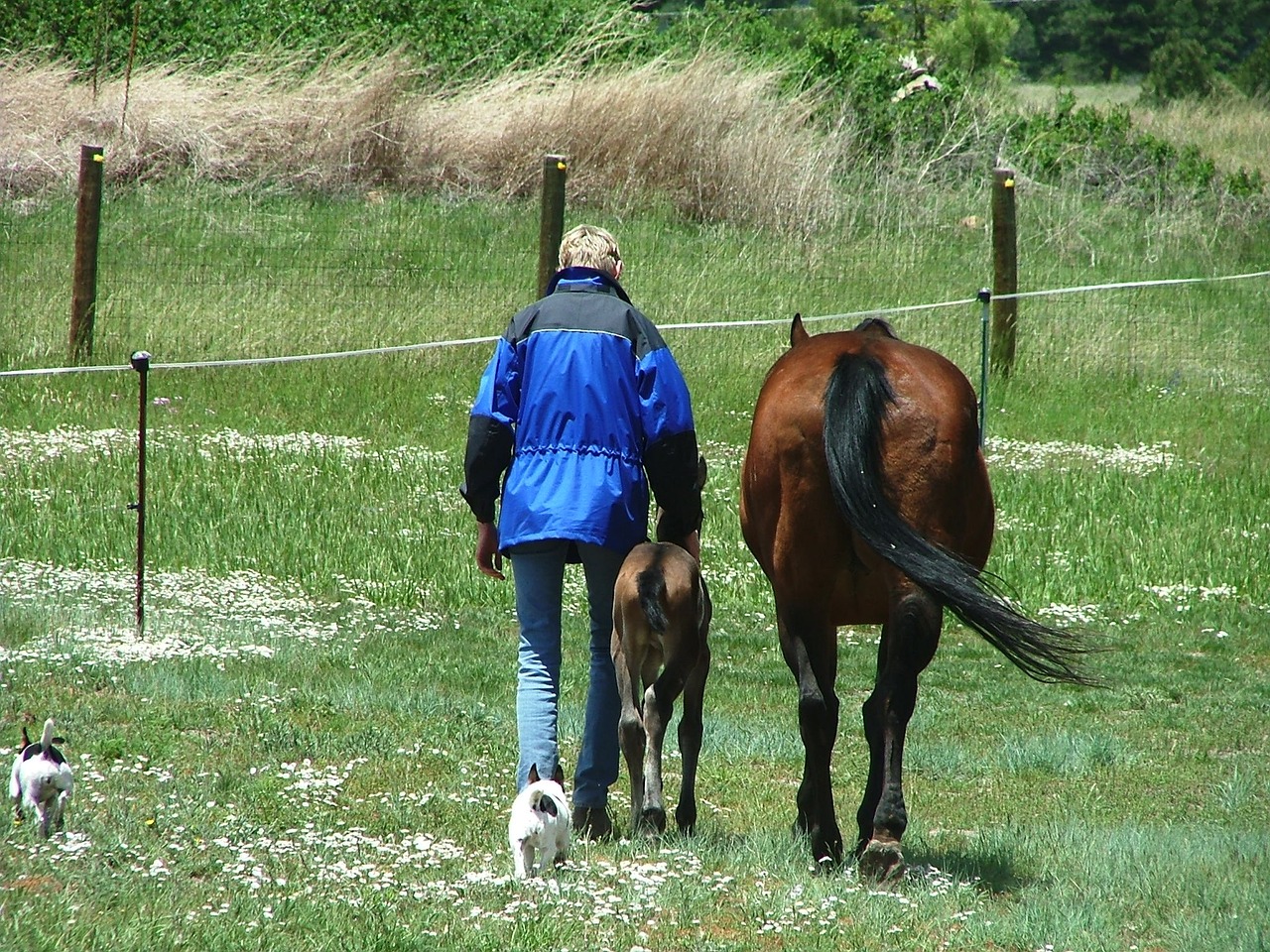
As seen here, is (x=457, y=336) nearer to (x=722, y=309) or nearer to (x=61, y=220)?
(x=722, y=309)

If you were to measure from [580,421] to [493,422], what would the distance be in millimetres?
318

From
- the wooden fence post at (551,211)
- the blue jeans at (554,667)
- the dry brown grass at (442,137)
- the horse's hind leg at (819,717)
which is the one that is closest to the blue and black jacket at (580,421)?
the blue jeans at (554,667)

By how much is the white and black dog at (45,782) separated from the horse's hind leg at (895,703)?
2424 millimetres

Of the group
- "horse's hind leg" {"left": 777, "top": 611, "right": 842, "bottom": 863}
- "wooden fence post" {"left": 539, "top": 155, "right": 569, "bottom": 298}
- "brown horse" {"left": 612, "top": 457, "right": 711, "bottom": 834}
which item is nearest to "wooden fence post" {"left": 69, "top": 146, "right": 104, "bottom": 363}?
"wooden fence post" {"left": 539, "top": 155, "right": 569, "bottom": 298}

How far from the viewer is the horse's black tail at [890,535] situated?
15.2ft

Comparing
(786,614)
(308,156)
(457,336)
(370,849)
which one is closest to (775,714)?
(786,614)

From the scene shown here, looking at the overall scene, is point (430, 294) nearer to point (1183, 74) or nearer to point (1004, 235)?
point (1004, 235)

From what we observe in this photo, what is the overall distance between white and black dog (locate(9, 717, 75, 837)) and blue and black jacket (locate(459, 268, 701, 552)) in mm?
1541

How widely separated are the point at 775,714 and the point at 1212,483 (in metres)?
6.11

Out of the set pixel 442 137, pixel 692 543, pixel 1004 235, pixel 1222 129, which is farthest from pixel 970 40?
pixel 692 543

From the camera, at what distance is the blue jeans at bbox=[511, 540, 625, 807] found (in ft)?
17.0

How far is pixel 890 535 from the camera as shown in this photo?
4660 millimetres

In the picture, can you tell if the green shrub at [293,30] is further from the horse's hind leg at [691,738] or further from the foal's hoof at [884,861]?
the foal's hoof at [884,861]

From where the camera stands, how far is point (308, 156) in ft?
65.0
